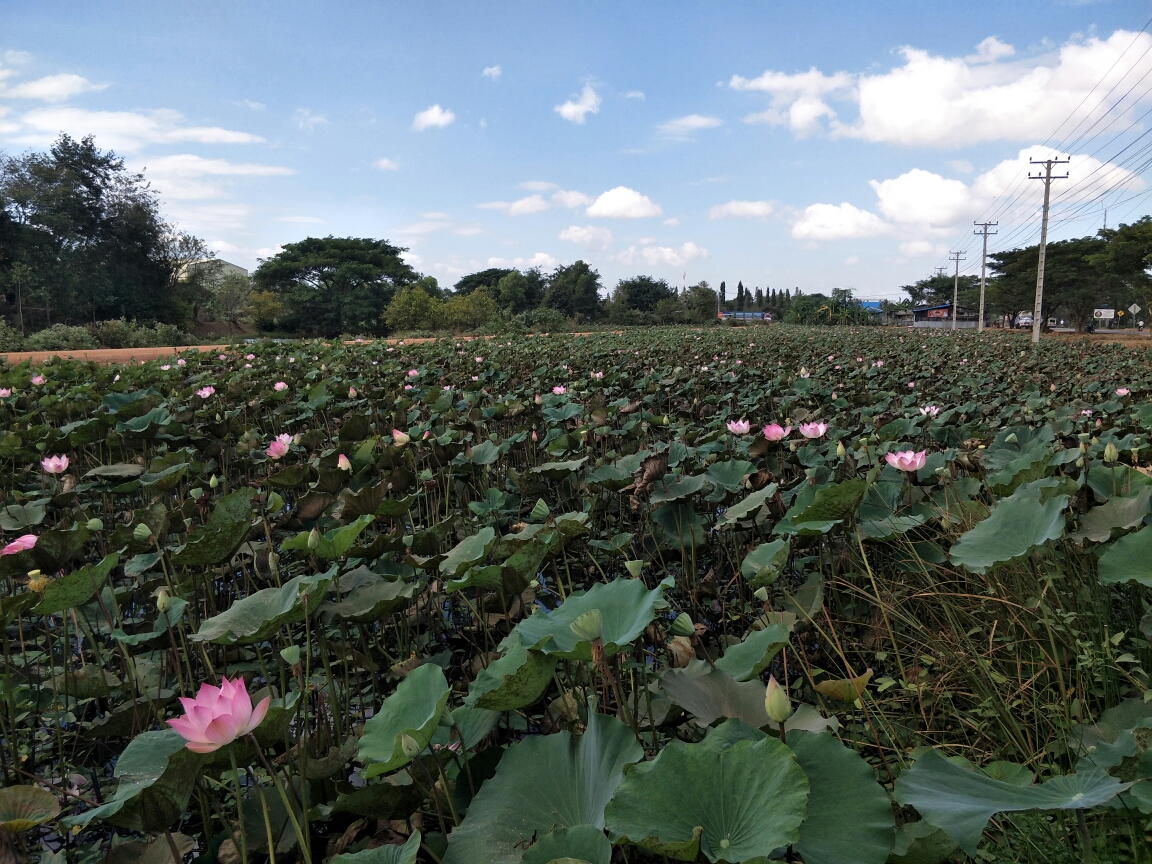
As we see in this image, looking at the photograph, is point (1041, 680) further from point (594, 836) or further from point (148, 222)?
point (148, 222)

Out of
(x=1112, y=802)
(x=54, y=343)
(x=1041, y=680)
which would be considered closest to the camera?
(x=1112, y=802)

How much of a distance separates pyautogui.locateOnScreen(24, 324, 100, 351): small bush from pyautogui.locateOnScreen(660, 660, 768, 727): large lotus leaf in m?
16.9

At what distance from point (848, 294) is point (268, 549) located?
6344 cm

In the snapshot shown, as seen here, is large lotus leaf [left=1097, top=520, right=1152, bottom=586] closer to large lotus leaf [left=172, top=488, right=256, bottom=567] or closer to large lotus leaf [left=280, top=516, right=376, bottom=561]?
large lotus leaf [left=280, top=516, right=376, bottom=561]

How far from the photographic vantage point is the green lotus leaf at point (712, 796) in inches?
28.1

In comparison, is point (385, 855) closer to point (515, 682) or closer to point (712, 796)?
point (515, 682)

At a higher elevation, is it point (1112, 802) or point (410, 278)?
point (410, 278)

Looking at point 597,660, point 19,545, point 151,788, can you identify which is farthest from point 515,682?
point 19,545

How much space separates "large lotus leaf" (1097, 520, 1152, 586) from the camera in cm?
114

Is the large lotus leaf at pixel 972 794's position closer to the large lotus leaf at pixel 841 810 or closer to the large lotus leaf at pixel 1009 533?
the large lotus leaf at pixel 841 810

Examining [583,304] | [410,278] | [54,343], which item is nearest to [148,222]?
[410,278]

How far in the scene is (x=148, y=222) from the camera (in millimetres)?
28281

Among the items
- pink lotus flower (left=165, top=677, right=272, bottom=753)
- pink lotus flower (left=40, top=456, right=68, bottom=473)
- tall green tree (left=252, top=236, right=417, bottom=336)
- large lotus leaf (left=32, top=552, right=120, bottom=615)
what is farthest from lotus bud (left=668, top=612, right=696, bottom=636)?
tall green tree (left=252, top=236, right=417, bottom=336)

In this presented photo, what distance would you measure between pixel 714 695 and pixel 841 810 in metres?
0.26
